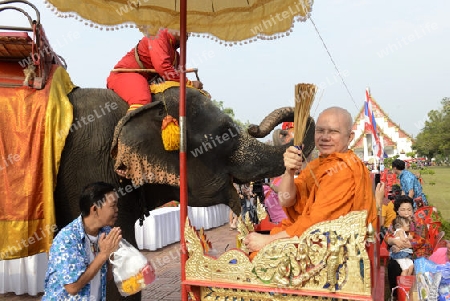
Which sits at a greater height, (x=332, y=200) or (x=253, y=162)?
(x=253, y=162)

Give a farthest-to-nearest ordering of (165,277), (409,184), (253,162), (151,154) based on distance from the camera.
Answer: (409,184)
(165,277)
(253,162)
(151,154)

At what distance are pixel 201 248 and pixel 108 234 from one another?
50cm

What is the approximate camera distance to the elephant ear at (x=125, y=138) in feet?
9.38

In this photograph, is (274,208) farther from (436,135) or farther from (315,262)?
(436,135)

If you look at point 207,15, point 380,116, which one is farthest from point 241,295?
point 380,116

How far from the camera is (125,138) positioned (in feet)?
9.45

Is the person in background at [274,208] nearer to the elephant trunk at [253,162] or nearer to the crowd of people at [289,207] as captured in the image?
the elephant trunk at [253,162]

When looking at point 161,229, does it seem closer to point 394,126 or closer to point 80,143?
point 80,143

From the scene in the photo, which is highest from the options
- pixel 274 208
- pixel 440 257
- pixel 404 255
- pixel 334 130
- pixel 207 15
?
pixel 207 15

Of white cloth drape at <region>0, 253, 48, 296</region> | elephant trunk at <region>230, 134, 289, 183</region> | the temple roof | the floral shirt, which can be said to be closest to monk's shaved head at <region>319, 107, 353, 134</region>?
elephant trunk at <region>230, 134, 289, 183</region>

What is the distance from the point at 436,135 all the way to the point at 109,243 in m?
57.0

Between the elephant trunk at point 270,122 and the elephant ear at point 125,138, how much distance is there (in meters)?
0.71

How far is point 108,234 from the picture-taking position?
2207 millimetres

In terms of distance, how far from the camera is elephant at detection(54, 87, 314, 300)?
2.93 meters
